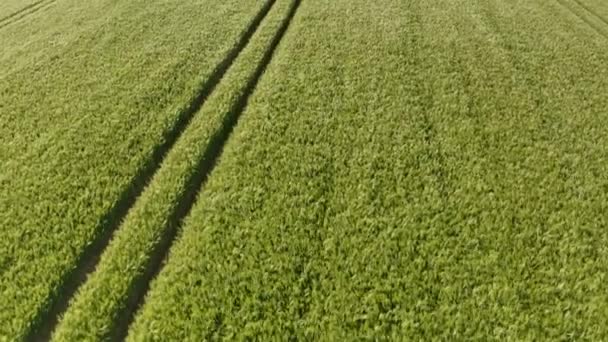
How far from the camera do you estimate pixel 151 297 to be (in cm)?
376

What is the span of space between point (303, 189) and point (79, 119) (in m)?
3.88

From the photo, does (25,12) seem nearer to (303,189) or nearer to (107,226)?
(107,226)

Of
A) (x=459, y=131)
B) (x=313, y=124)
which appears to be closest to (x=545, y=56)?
(x=459, y=131)

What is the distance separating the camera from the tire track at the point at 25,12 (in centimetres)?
1139

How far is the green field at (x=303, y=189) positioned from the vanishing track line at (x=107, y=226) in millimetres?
20

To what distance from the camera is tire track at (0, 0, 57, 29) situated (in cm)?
1139

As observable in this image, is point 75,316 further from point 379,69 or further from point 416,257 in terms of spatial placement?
point 379,69

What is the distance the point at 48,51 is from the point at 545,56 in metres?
10.7

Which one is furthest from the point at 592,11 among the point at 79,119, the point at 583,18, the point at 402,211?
the point at 79,119

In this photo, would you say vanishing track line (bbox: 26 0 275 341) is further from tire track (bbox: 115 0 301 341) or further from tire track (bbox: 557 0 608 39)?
tire track (bbox: 557 0 608 39)

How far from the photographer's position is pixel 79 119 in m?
6.38

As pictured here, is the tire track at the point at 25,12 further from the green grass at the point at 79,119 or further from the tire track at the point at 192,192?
the tire track at the point at 192,192

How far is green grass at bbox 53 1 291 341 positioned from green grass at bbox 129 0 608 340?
231 mm

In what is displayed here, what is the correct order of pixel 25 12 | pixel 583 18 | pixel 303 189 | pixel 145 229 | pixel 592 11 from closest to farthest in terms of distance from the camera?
1. pixel 145 229
2. pixel 303 189
3. pixel 583 18
4. pixel 25 12
5. pixel 592 11
